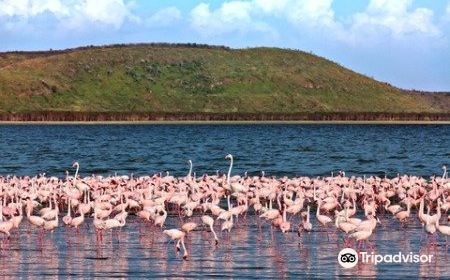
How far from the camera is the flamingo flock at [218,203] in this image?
88.4 ft

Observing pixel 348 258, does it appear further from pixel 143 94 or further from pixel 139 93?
pixel 139 93

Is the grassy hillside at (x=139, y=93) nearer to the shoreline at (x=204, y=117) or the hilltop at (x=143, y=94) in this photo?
the hilltop at (x=143, y=94)

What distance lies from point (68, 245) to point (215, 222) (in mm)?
5354

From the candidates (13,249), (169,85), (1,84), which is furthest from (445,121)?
(13,249)

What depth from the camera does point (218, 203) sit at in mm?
34781

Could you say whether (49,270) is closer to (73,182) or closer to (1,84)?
(73,182)

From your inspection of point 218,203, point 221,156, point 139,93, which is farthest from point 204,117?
point 218,203

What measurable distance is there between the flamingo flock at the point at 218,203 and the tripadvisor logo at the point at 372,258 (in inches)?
32.9

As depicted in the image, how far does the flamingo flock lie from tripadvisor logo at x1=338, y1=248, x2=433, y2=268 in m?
0.84

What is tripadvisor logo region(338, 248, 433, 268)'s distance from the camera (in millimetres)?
22734

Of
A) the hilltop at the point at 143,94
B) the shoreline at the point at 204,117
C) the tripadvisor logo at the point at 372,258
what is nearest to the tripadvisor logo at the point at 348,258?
the tripadvisor logo at the point at 372,258

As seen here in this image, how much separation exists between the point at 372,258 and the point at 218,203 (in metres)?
11.9

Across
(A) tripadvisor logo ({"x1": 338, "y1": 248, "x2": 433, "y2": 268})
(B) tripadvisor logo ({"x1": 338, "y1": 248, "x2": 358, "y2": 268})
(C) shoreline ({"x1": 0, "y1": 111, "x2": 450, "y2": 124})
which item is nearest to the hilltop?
(C) shoreline ({"x1": 0, "y1": 111, "x2": 450, "y2": 124})

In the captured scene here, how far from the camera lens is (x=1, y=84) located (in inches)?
6969
